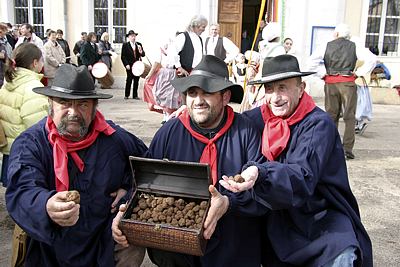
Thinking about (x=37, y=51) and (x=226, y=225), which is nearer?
(x=226, y=225)

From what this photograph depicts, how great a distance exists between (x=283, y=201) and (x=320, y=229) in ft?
1.26

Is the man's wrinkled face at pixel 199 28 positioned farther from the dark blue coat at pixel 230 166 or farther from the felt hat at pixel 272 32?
the dark blue coat at pixel 230 166

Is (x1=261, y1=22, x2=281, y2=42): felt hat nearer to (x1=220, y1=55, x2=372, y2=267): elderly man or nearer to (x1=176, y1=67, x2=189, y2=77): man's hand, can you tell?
(x1=176, y1=67, x2=189, y2=77): man's hand

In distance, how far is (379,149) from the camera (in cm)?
702

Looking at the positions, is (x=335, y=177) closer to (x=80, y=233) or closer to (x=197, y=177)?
(x=197, y=177)

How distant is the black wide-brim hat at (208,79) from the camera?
249 cm

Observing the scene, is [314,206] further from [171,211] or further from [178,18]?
[178,18]

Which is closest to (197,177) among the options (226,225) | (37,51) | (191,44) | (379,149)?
(226,225)

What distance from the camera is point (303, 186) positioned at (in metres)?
2.24

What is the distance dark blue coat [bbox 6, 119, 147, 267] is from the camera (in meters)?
2.28

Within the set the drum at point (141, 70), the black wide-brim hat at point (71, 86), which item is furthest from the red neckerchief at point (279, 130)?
the drum at point (141, 70)

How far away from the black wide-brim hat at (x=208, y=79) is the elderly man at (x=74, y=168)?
18.6 inches

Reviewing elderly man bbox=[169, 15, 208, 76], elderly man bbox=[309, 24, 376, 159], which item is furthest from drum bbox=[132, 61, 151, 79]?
elderly man bbox=[309, 24, 376, 159]

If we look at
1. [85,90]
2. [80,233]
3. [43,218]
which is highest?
[85,90]
